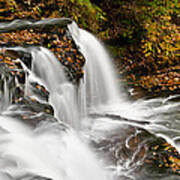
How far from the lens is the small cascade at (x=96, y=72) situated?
6138 millimetres

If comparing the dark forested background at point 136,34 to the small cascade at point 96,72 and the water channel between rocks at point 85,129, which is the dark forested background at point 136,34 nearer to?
the small cascade at point 96,72

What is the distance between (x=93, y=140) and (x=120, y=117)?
1.04 m

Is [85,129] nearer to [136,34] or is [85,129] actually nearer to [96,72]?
[96,72]

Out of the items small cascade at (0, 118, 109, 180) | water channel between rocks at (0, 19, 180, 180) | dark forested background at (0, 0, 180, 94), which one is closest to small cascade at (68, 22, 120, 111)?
water channel between rocks at (0, 19, 180, 180)

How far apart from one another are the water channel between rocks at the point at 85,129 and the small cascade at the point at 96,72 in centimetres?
2

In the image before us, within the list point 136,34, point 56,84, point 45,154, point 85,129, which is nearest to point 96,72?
point 56,84

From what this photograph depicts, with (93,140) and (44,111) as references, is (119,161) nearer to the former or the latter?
(93,140)

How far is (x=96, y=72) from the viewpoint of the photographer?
21.2 ft

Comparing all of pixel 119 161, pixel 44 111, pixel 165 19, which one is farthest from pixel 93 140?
pixel 165 19

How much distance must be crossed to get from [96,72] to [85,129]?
176cm

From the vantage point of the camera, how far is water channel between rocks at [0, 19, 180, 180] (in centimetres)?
338

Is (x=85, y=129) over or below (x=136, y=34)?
below

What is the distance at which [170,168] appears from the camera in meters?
3.89

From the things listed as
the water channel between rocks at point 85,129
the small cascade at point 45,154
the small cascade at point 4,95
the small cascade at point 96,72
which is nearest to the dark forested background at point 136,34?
the small cascade at point 96,72
